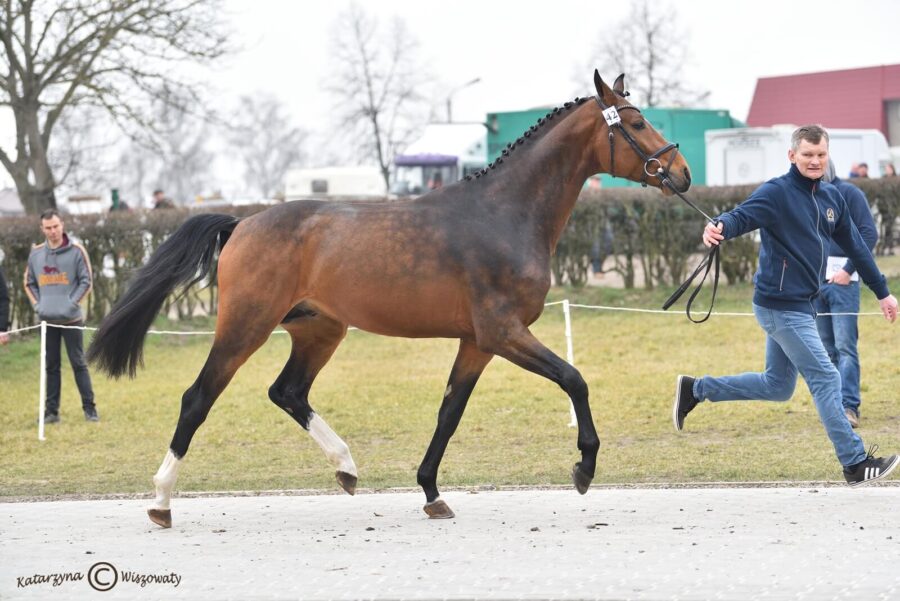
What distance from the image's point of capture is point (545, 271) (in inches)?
279

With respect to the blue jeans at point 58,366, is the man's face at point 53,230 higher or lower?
higher

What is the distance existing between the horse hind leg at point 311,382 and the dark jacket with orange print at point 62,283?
5.12 metres

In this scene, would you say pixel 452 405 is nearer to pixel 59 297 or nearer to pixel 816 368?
pixel 816 368

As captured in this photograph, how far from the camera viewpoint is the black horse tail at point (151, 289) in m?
7.86

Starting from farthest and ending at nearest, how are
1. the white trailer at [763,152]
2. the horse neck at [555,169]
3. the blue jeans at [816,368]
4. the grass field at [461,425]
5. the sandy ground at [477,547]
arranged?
the white trailer at [763,152], the grass field at [461,425], the horse neck at [555,169], the blue jeans at [816,368], the sandy ground at [477,547]

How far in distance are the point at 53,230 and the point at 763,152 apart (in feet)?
59.9

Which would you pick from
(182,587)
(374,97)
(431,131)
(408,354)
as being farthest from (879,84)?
(182,587)

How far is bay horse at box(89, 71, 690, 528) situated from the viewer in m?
7.07

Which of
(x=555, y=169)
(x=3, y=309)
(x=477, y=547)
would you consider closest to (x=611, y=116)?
(x=555, y=169)

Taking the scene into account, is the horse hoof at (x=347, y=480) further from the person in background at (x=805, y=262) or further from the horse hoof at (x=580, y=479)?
the person in background at (x=805, y=262)

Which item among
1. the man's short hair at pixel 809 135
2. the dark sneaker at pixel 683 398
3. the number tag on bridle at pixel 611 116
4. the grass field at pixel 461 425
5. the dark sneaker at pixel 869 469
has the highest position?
the number tag on bridle at pixel 611 116

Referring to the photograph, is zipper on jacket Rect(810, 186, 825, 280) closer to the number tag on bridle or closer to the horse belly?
the number tag on bridle

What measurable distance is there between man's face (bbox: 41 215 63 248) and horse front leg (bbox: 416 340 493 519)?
6.32 m

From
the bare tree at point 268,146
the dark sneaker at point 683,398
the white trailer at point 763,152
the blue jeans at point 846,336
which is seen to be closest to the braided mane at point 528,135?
the dark sneaker at point 683,398
